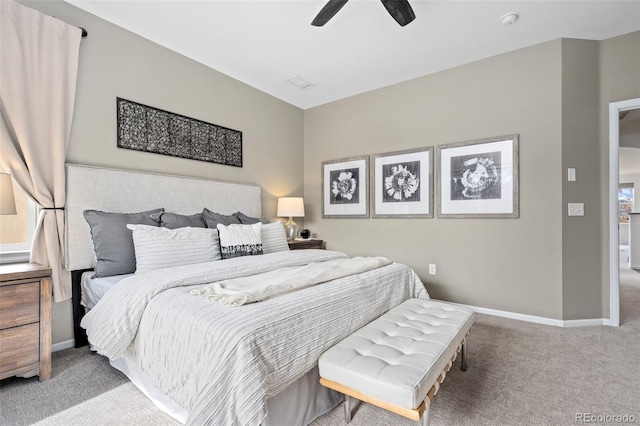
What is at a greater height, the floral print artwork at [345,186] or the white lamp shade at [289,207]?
the floral print artwork at [345,186]

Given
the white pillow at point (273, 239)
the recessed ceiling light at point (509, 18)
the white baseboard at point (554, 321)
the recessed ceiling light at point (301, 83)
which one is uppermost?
the recessed ceiling light at point (301, 83)

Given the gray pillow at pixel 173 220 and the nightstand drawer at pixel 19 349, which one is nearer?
the nightstand drawer at pixel 19 349

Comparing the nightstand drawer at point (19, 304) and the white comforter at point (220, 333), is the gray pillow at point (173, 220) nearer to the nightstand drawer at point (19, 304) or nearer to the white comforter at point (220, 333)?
the white comforter at point (220, 333)

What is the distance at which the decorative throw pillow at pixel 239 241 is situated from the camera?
258 cm

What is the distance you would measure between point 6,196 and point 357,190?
3393 mm

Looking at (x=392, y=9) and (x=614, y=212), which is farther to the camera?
(x=614, y=212)

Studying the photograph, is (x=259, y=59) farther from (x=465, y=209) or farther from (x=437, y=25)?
(x=465, y=209)

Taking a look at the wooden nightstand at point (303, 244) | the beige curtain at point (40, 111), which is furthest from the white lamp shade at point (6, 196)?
the wooden nightstand at point (303, 244)

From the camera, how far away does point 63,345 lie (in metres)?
2.33

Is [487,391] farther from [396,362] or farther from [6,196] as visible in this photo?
[6,196]

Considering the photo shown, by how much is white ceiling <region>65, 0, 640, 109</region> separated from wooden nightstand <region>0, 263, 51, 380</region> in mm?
2164

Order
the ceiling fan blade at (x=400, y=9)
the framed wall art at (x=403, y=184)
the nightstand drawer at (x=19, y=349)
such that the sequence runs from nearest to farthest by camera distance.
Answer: the nightstand drawer at (x=19, y=349), the ceiling fan blade at (x=400, y=9), the framed wall art at (x=403, y=184)

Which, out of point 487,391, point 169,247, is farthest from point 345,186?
point 487,391

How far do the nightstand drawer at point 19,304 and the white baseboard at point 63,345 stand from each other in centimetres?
59
